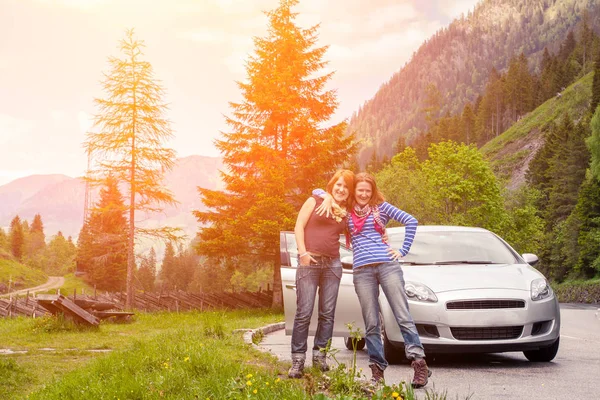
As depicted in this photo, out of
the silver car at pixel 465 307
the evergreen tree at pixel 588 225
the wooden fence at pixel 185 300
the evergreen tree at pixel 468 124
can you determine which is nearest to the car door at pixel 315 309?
the silver car at pixel 465 307

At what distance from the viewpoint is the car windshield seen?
8.55 metres

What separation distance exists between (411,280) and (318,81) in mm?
21113

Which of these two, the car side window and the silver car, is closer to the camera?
the silver car

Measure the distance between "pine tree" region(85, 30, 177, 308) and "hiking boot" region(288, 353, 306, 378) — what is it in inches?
855

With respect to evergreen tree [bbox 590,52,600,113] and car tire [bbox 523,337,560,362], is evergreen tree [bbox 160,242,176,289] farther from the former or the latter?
car tire [bbox 523,337,560,362]

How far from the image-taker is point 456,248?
880cm

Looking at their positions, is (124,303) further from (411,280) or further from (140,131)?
(411,280)

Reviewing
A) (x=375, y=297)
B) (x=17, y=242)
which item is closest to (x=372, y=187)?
(x=375, y=297)

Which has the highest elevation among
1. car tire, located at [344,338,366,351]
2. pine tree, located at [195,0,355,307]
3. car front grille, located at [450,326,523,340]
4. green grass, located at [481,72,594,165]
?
green grass, located at [481,72,594,165]

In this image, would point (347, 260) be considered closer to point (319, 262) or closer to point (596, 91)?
point (319, 262)

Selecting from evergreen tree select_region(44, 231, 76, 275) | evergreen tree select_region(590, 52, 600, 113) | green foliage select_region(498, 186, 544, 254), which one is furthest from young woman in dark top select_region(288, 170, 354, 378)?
evergreen tree select_region(44, 231, 76, 275)

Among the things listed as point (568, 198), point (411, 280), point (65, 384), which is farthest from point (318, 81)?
point (568, 198)

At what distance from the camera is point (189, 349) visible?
23.9 ft

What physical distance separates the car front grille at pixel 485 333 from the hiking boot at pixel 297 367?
6.73ft
